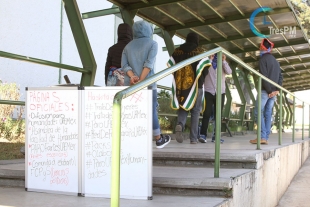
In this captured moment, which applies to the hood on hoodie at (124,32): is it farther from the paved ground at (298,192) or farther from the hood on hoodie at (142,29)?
the paved ground at (298,192)

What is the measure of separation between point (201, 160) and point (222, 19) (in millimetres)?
4751

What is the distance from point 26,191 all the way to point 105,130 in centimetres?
93

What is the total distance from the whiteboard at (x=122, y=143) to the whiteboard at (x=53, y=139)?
0.32ft

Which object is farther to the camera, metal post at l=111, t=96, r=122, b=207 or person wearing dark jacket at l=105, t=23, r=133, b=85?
person wearing dark jacket at l=105, t=23, r=133, b=85

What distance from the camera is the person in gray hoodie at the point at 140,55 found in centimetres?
502

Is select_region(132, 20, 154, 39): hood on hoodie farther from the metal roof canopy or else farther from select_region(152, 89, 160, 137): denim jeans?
the metal roof canopy

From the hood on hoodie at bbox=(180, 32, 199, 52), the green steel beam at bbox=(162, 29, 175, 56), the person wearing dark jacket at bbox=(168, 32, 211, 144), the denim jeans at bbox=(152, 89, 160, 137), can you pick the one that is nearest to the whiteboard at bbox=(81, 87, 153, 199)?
the denim jeans at bbox=(152, 89, 160, 137)

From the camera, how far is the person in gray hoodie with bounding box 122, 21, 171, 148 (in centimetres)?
502

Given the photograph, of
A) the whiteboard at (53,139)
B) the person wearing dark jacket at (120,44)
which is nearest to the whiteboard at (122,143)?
the whiteboard at (53,139)

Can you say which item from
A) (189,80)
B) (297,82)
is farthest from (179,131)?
(297,82)

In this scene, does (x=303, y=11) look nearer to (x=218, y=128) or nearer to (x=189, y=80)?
(x=189, y=80)

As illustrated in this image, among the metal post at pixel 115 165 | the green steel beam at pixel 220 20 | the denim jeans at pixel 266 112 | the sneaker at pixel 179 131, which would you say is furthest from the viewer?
the green steel beam at pixel 220 20

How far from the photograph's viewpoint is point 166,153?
4871 mm

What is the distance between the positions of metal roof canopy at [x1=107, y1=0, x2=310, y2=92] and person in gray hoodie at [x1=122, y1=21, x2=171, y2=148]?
2.23 metres
